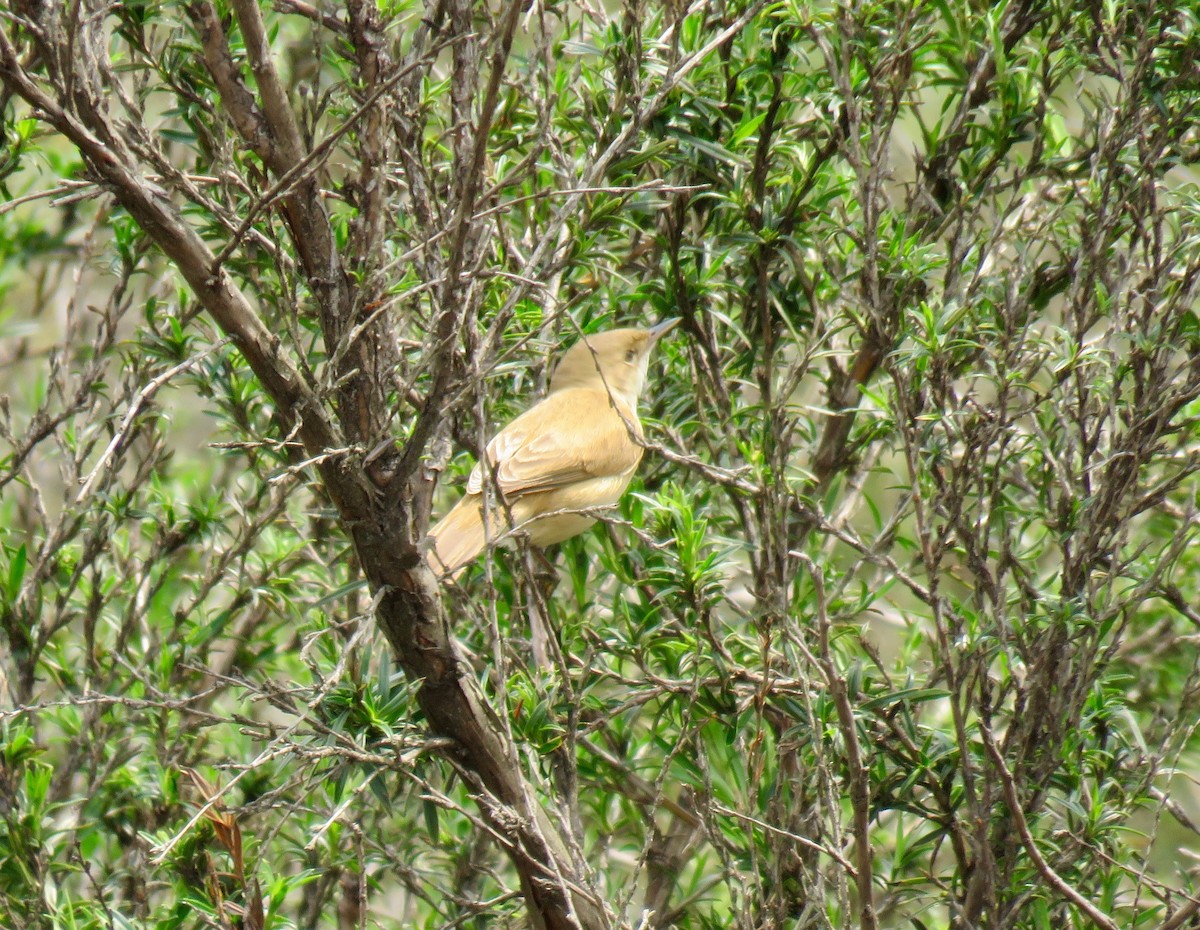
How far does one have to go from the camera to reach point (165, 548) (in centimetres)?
451

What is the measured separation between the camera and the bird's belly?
429 centimetres

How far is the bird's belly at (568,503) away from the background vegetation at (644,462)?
10 centimetres

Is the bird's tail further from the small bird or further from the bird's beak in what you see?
the bird's beak

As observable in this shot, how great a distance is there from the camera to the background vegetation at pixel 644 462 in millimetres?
2768

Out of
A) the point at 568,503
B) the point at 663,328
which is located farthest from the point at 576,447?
the point at 663,328

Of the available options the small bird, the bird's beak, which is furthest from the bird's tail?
the bird's beak

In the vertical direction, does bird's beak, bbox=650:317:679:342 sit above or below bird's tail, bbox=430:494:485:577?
above

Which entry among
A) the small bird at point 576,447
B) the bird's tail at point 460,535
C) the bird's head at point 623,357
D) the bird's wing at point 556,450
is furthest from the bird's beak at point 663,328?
the bird's tail at point 460,535

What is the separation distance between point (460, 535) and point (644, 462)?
0.77 m

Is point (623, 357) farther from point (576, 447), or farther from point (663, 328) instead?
point (663, 328)

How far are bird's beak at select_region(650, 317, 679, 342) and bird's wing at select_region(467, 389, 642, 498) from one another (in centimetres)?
47

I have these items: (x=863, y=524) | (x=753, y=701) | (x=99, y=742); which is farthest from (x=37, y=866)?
(x=863, y=524)

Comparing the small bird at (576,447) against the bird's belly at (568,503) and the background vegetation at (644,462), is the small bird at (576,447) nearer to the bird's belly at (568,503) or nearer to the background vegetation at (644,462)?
the bird's belly at (568,503)

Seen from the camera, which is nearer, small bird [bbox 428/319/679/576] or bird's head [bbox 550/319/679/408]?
bird's head [bbox 550/319/679/408]
